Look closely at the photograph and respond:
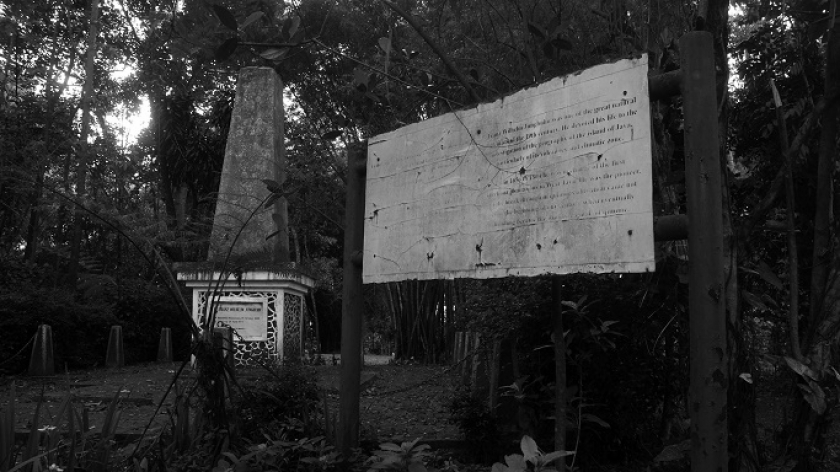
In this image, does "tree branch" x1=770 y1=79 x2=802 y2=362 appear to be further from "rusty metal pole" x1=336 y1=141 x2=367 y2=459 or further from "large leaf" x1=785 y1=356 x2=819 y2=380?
"rusty metal pole" x1=336 y1=141 x2=367 y2=459

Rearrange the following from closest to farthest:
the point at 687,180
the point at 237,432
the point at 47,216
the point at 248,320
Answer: the point at 687,180 < the point at 237,432 < the point at 248,320 < the point at 47,216

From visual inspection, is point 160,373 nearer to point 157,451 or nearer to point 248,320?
point 248,320

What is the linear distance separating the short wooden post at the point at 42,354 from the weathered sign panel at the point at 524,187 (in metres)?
8.51

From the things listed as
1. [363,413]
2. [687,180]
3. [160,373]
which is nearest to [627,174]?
[687,180]

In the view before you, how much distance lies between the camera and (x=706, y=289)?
247 cm

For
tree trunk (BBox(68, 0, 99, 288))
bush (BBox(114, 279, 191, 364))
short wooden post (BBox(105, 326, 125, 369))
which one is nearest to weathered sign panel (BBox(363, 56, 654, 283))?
short wooden post (BBox(105, 326, 125, 369))

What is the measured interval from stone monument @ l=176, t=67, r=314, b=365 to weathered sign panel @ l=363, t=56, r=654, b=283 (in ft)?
20.3

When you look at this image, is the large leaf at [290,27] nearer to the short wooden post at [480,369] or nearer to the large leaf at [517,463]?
the large leaf at [517,463]

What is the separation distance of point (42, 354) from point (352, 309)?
8296 millimetres

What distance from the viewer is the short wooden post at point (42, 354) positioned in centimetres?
1034

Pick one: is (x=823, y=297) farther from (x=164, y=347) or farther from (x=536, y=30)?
(x=164, y=347)

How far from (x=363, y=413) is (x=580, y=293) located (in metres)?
2.43

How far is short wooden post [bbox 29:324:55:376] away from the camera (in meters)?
10.3

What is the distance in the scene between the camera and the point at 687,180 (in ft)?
8.35
